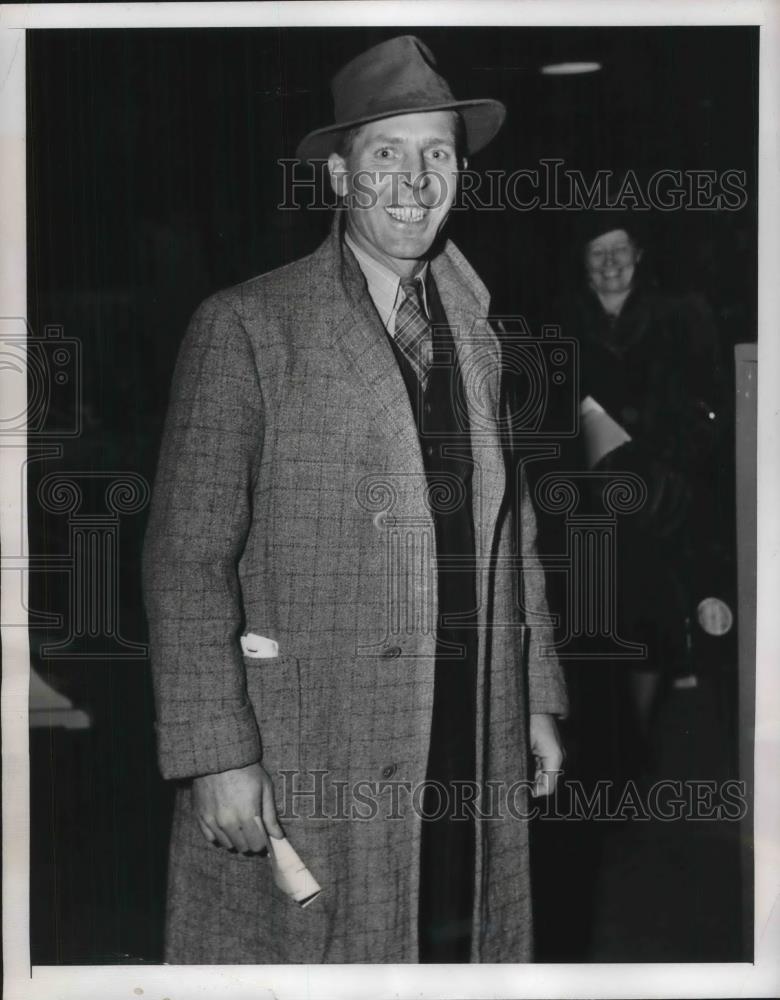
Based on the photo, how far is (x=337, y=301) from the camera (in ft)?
7.01

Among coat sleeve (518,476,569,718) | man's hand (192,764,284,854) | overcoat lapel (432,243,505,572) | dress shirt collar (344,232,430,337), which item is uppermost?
dress shirt collar (344,232,430,337)

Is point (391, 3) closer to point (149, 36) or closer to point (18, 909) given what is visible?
point (149, 36)

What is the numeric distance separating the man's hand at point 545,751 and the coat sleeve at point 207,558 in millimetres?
601

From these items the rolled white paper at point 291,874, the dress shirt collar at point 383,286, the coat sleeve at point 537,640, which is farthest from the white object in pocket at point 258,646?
the dress shirt collar at point 383,286

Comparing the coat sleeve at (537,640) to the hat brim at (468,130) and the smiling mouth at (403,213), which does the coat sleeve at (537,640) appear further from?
the hat brim at (468,130)

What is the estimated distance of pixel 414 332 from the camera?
2156 millimetres

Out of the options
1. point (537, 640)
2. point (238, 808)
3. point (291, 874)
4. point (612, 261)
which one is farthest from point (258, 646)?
point (612, 261)

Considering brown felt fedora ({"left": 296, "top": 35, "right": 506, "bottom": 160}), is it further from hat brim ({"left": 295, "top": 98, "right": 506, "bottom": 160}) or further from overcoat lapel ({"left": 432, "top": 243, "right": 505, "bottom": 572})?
overcoat lapel ({"left": 432, "top": 243, "right": 505, "bottom": 572})

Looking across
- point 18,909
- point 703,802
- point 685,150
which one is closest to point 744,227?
point 685,150

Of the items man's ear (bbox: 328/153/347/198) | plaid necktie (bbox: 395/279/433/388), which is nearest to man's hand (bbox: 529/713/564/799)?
plaid necktie (bbox: 395/279/433/388)

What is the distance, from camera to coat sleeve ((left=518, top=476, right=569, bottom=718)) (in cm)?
219

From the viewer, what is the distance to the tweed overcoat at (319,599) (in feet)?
6.84

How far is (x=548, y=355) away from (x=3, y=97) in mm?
1283

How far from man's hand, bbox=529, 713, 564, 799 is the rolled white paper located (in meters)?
0.51
